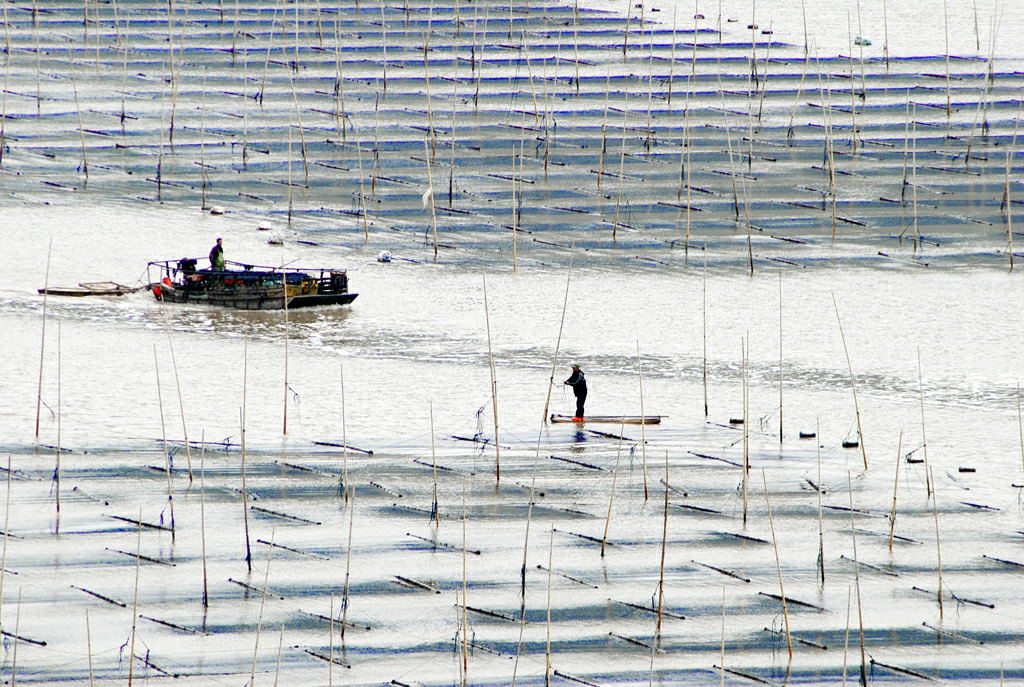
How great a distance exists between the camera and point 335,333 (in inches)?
1261

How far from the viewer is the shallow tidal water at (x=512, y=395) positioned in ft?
60.4

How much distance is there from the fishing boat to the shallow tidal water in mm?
374

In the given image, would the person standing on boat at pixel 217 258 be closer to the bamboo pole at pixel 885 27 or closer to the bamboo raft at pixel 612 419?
the bamboo raft at pixel 612 419

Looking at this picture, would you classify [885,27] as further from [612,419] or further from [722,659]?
[722,659]

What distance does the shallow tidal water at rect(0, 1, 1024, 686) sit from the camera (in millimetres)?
18406

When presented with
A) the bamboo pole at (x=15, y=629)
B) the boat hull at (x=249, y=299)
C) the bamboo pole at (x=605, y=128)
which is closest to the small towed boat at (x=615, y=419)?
the boat hull at (x=249, y=299)

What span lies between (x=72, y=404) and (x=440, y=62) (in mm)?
21013

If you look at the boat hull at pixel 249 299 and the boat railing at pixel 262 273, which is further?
the boat hull at pixel 249 299

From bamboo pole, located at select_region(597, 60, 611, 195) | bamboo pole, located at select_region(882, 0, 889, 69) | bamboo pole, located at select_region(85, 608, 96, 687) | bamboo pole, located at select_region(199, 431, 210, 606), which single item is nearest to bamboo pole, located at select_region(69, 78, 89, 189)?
bamboo pole, located at select_region(597, 60, 611, 195)

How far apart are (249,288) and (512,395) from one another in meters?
8.07

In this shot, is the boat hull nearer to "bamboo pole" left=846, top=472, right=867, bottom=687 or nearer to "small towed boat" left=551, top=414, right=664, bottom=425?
"small towed boat" left=551, top=414, right=664, bottom=425

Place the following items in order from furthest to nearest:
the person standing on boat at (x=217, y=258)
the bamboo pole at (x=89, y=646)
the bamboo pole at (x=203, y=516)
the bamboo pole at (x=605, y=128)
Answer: the bamboo pole at (x=605, y=128)
the person standing on boat at (x=217, y=258)
the bamboo pole at (x=203, y=516)
the bamboo pole at (x=89, y=646)

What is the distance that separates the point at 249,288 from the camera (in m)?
33.5

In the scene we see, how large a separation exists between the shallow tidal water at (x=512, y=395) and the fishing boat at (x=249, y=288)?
37 cm
